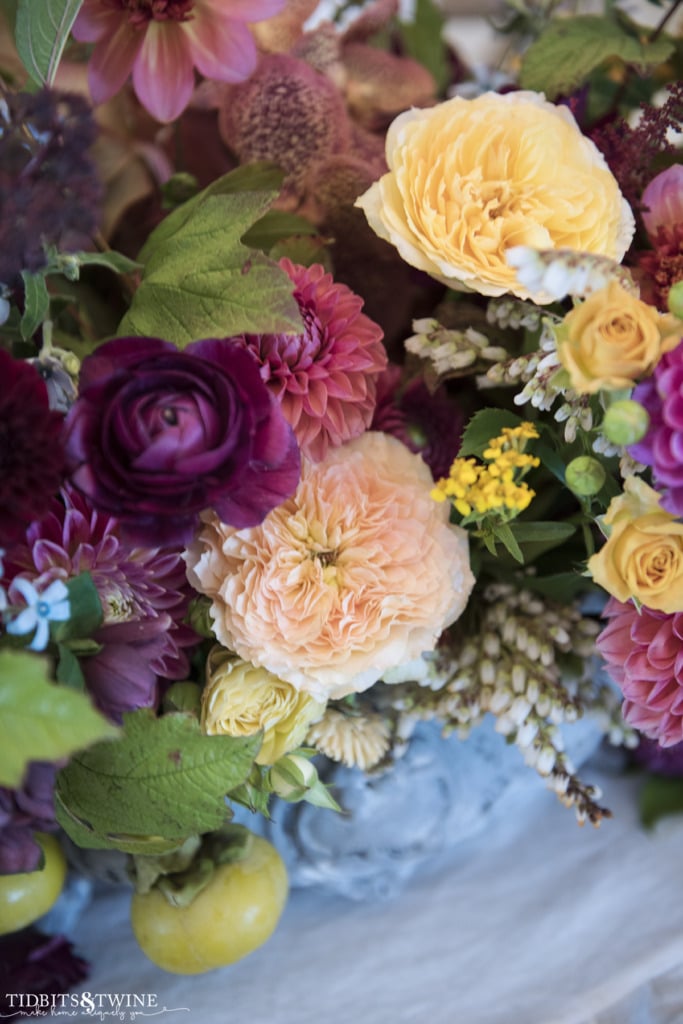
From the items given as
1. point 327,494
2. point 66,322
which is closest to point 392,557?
point 327,494

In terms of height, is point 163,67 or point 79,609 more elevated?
point 163,67

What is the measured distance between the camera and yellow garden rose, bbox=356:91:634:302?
15.5 inches

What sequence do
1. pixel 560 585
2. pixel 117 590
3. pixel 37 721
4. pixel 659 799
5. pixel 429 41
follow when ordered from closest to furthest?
pixel 37 721 → pixel 117 590 → pixel 560 585 → pixel 659 799 → pixel 429 41

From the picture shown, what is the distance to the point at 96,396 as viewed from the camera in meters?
0.33

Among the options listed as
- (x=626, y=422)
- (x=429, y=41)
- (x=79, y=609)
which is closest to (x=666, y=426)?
(x=626, y=422)

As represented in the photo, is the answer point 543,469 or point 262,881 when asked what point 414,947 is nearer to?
point 262,881

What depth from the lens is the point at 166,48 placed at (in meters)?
0.46

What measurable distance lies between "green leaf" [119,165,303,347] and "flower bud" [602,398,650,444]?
0.42ft

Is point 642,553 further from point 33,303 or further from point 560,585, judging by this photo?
point 33,303

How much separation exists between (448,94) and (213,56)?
33 cm

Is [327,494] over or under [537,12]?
under

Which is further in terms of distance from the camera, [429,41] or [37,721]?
[429,41]

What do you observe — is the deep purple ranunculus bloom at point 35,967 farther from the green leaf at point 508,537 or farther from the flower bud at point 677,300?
the flower bud at point 677,300

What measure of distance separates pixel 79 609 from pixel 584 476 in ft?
0.67
